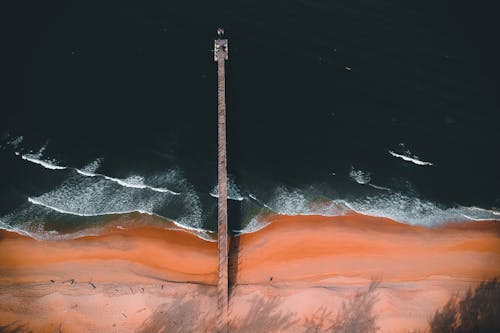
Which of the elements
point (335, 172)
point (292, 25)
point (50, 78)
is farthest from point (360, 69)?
point (50, 78)

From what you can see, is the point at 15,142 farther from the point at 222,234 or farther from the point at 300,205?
the point at 300,205

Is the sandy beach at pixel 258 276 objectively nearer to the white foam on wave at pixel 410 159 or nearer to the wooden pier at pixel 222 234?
the wooden pier at pixel 222 234

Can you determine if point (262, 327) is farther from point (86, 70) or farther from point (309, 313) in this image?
point (86, 70)

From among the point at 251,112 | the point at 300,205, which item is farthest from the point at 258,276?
the point at 251,112

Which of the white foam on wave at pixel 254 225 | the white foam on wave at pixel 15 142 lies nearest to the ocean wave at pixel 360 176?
the white foam on wave at pixel 254 225

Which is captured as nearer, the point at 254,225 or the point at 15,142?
the point at 254,225

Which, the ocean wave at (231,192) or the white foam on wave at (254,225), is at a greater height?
the ocean wave at (231,192)

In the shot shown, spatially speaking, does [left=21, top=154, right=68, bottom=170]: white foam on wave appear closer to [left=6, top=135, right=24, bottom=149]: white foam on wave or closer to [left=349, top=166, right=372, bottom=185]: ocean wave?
[left=6, top=135, right=24, bottom=149]: white foam on wave
